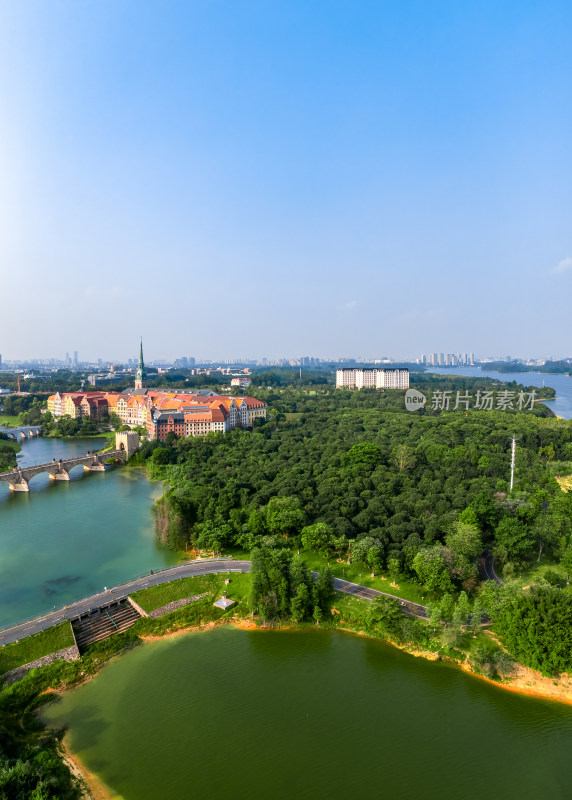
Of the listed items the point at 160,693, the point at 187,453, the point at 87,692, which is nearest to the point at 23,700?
the point at 87,692

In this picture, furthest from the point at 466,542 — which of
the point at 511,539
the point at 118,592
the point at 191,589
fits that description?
the point at 118,592

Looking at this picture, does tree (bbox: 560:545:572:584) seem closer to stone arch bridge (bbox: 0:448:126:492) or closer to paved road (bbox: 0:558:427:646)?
paved road (bbox: 0:558:427:646)

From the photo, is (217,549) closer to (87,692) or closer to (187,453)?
(87,692)

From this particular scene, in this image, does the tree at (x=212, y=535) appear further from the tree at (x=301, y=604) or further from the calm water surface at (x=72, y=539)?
the tree at (x=301, y=604)

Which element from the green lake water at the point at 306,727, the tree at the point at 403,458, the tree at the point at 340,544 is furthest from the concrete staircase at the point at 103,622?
the tree at the point at 403,458

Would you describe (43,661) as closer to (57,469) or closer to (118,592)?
(118,592)

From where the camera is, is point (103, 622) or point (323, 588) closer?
point (103, 622)

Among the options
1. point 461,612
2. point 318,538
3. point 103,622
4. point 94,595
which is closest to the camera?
point 461,612
